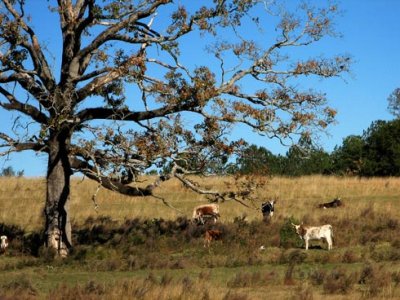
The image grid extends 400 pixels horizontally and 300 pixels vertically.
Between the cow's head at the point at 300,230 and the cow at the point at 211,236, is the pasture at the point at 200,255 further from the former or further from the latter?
the cow's head at the point at 300,230

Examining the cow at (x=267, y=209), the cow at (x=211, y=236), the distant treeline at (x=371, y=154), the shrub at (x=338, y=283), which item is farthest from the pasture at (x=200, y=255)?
the distant treeline at (x=371, y=154)

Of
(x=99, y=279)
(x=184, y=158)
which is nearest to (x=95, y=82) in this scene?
(x=184, y=158)

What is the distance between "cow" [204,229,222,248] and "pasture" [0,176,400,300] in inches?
9.6

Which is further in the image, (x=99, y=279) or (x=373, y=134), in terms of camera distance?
(x=373, y=134)

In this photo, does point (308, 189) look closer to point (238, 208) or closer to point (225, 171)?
Result: point (238, 208)

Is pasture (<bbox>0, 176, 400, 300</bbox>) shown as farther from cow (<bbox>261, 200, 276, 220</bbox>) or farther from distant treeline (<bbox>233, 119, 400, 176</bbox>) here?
distant treeline (<bbox>233, 119, 400, 176</bbox>)

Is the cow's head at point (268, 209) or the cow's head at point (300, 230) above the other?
the cow's head at point (268, 209)

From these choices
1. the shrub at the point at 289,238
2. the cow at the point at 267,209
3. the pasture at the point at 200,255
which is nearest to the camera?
the pasture at the point at 200,255

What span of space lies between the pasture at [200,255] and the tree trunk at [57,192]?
694 mm

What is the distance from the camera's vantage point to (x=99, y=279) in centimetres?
2025

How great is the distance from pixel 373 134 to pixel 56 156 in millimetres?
56897

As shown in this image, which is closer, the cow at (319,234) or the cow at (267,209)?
the cow at (319,234)

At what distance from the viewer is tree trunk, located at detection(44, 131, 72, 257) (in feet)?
83.7

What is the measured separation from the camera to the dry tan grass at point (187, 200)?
36.9 metres
